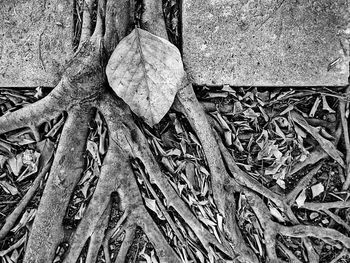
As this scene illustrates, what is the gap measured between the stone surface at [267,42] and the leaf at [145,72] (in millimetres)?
300

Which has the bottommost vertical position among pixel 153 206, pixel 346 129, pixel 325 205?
pixel 325 205

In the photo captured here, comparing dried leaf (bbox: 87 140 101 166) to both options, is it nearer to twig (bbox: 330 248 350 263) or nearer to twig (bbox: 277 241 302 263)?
twig (bbox: 277 241 302 263)

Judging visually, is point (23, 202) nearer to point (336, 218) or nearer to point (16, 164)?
point (16, 164)

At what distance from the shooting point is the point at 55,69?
7.56 ft

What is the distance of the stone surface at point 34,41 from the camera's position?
7.53ft

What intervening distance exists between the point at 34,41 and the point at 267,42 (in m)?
1.31

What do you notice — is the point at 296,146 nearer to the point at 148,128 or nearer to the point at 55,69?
the point at 148,128

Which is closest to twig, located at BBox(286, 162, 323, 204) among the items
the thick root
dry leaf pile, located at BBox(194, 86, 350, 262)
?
dry leaf pile, located at BBox(194, 86, 350, 262)

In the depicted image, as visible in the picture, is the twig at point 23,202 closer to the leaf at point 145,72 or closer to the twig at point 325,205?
the leaf at point 145,72

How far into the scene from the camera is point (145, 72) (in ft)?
6.37

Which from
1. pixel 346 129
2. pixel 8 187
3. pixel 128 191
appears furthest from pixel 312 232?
pixel 8 187

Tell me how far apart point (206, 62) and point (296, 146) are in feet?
2.26

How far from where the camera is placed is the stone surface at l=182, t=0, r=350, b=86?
2.18 m

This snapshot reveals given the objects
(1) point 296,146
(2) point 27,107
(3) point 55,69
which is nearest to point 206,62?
(1) point 296,146
